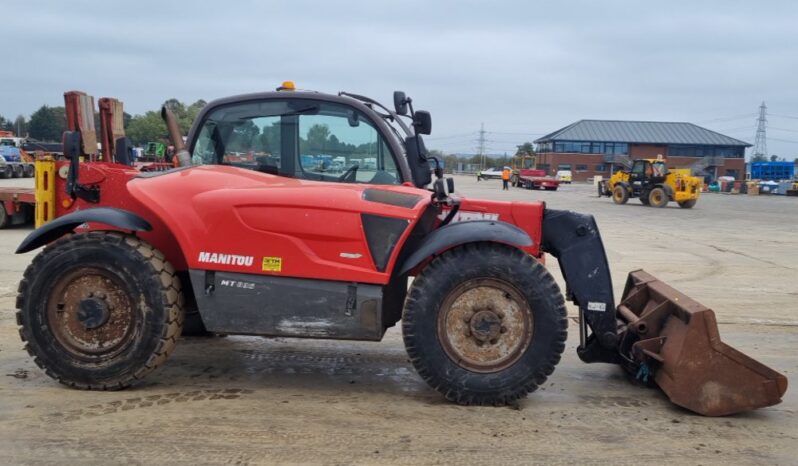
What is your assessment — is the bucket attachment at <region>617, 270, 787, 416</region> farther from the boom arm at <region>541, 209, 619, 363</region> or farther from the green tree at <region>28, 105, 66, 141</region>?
the green tree at <region>28, 105, 66, 141</region>

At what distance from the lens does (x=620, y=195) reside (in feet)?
113

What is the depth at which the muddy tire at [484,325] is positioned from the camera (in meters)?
4.52

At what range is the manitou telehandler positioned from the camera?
4.52 m

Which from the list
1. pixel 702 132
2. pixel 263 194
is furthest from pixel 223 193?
pixel 702 132

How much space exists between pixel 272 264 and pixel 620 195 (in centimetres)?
3201

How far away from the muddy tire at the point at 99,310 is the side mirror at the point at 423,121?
2.06 metres

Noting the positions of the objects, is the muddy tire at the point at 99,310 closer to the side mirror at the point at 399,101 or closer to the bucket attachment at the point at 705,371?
the side mirror at the point at 399,101

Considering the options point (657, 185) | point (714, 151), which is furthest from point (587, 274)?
point (714, 151)

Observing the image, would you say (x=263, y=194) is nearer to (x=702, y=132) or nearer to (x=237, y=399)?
(x=237, y=399)

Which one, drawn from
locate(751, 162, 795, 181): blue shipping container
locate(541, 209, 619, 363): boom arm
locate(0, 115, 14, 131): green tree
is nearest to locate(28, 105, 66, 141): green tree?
locate(0, 115, 14, 131): green tree

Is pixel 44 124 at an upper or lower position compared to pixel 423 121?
upper

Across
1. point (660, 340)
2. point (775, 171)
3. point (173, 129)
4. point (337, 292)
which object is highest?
point (775, 171)

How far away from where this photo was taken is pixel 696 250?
48.0 feet

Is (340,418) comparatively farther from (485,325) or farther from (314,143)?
(314,143)
